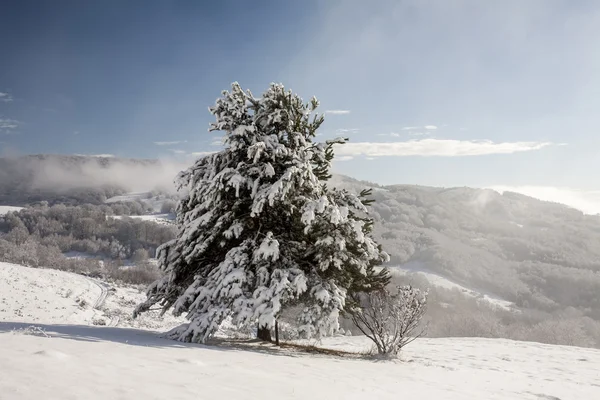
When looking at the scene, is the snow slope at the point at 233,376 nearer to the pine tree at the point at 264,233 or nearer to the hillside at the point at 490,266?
the pine tree at the point at 264,233

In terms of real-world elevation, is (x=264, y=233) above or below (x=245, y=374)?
above

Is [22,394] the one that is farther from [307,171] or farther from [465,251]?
[465,251]

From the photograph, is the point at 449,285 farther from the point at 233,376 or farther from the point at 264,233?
the point at 233,376

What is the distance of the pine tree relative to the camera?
1016cm

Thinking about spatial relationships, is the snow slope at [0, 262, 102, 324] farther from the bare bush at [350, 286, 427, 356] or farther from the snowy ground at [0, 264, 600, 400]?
the bare bush at [350, 286, 427, 356]

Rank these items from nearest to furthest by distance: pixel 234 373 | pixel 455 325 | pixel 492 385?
1. pixel 234 373
2. pixel 492 385
3. pixel 455 325

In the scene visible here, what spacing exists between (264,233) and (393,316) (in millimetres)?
4840

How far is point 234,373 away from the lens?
20.0 feet

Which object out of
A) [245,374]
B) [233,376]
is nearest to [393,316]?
[245,374]

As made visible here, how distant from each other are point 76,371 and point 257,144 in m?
7.32

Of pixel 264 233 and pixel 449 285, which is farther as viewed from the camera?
pixel 449 285

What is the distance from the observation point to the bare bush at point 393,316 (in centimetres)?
1125

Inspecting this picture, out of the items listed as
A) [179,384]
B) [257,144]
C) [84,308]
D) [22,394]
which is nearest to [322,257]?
[257,144]

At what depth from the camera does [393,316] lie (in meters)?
11.4
